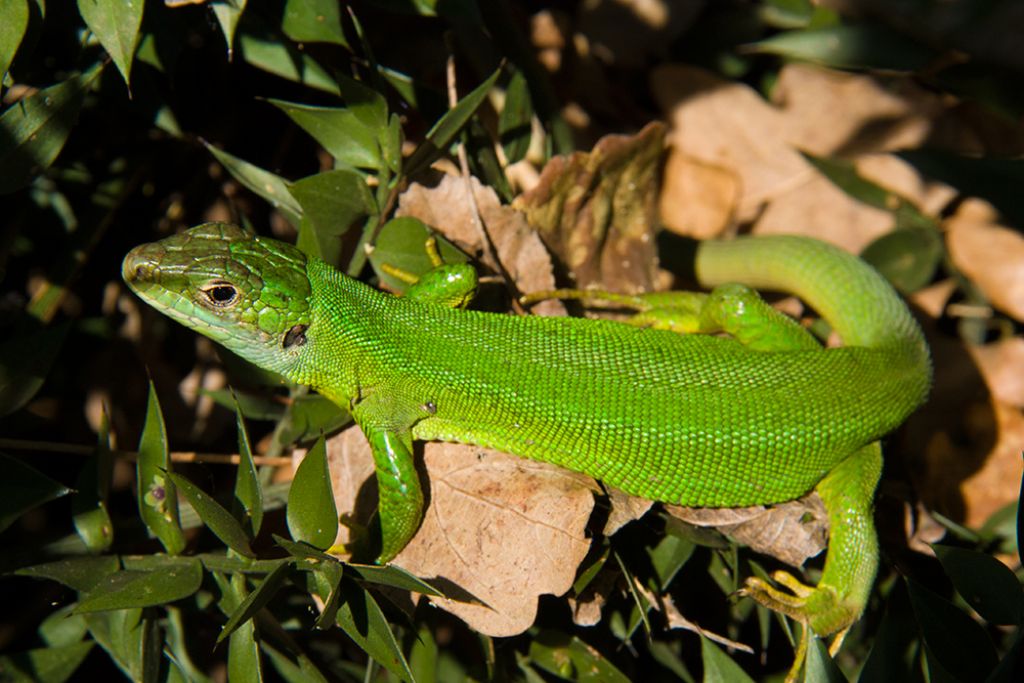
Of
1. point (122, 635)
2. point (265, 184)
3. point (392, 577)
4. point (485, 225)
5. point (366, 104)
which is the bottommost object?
point (122, 635)

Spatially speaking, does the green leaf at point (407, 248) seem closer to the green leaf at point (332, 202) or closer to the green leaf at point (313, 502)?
the green leaf at point (332, 202)

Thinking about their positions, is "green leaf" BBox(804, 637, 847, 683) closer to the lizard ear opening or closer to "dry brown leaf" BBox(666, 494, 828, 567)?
"dry brown leaf" BBox(666, 494, 828, 567)

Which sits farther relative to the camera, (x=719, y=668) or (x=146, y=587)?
(x=719, y=668)

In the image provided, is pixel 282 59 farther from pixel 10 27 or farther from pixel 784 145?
pixel 784 145

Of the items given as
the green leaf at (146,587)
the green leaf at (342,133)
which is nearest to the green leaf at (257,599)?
the green leaf at (146,587)

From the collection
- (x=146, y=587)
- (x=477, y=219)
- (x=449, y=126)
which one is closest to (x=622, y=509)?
(x=477, y=219)

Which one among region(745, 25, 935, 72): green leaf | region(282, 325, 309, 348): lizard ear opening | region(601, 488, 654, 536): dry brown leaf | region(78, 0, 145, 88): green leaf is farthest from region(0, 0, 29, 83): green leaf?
region(745, 25, 935, 72): green leaf

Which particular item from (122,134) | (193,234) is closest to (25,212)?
(122,134)
